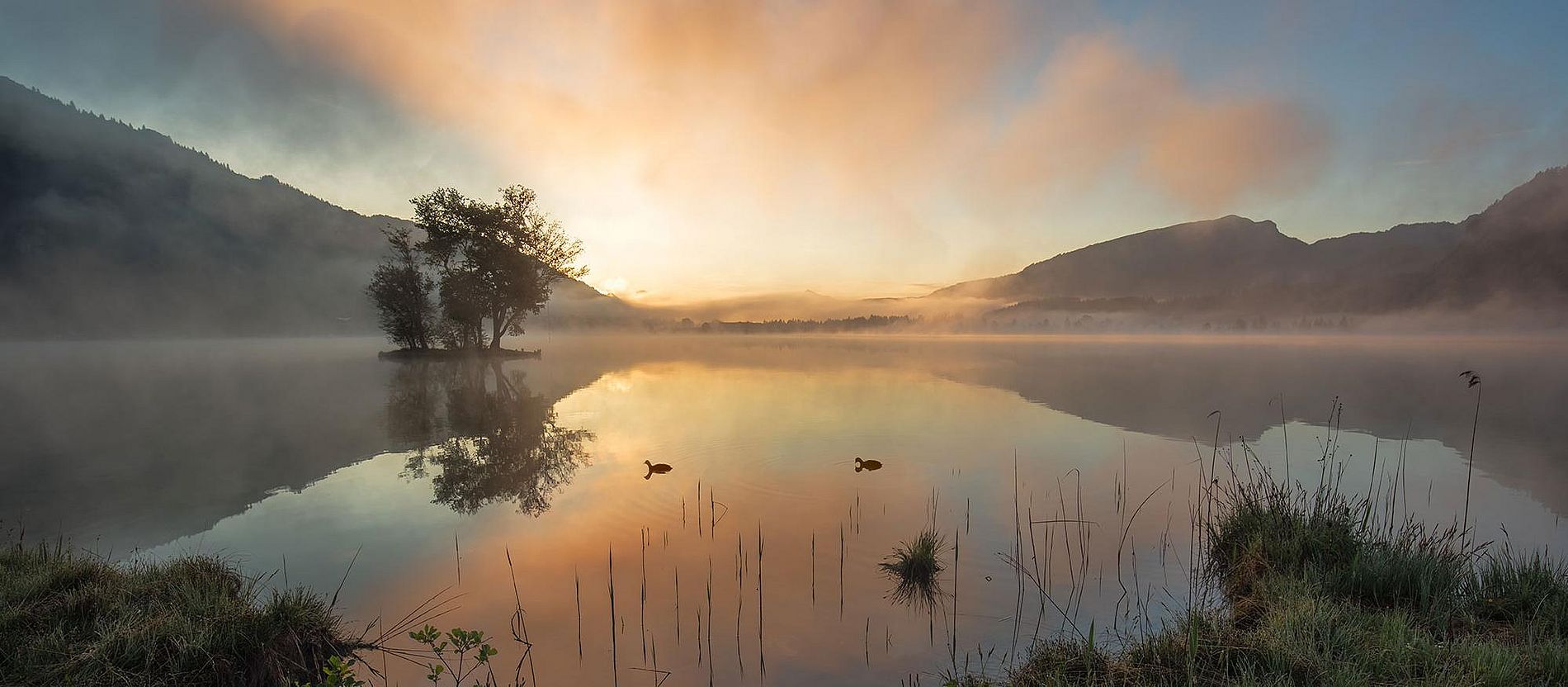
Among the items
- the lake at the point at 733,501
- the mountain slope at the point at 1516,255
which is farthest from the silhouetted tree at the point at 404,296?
the mountain slope at the point at 1516,255

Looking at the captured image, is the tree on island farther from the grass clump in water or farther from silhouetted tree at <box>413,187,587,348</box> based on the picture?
the grass clump in water

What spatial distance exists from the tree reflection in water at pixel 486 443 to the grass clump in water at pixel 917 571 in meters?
6.60

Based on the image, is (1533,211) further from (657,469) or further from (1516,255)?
(657,469)

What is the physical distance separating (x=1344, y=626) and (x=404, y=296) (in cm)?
6845

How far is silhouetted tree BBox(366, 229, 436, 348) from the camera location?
192ft

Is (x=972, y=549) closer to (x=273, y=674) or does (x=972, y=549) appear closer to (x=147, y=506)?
(x=273, y=674)

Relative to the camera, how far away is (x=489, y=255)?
53844mm

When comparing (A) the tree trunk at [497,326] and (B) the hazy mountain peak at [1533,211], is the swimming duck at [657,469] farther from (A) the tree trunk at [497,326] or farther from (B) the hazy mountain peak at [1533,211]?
(B) the hazy mountain peak at [1533,211]

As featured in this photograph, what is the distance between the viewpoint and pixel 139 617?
555 centimetres

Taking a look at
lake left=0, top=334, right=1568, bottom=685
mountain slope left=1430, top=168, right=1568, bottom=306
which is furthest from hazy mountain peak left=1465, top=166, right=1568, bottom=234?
lake left=0, top=334, right=1568, bottom=685

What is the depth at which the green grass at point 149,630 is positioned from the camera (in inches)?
195

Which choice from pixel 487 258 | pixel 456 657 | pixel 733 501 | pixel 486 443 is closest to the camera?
pixel 456 657

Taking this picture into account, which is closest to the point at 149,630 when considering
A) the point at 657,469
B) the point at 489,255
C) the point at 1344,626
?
the point at 657,469

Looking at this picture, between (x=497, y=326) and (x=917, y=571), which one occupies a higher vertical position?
(x=497, y=326)
